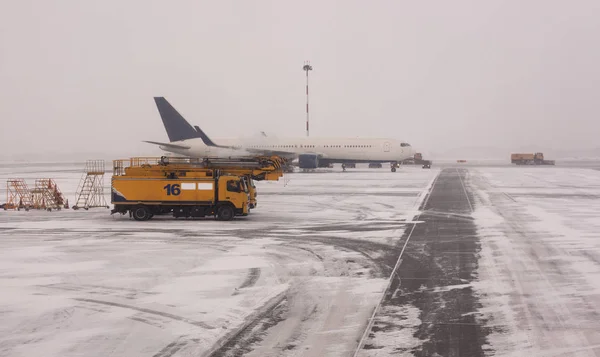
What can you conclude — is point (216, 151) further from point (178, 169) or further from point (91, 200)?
point (178, 169)

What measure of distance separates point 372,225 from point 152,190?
11.3 metres

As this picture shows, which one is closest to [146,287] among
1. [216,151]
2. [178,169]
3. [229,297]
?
[229,297]

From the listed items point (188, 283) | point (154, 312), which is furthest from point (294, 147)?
point (154, 312)

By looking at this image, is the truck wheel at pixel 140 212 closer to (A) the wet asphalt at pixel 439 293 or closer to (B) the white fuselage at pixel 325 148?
(A) the wet asphalt at pixel 439 293

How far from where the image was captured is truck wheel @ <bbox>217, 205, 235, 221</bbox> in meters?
31.8

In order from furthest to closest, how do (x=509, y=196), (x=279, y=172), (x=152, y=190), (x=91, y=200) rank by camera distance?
(x=509, y=196)
(x=91, y=200)
(x=279, y=172)
(x=152, y=190)

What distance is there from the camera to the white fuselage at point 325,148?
83.8 meters

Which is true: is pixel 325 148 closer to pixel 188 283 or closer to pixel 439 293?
pixel 188 283

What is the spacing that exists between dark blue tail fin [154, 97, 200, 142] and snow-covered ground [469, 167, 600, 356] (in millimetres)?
51840

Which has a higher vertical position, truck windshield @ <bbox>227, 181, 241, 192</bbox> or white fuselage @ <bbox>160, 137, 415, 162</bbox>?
white fuselage @ <bbox>160, 137, 415, 162</bbox>

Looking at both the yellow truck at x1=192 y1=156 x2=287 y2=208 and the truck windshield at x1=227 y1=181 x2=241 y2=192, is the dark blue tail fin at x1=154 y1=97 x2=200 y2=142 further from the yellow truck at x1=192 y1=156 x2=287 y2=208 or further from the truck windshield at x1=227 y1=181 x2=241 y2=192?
the truck windshield at x1=227 y1=181 x2=241 y2=192

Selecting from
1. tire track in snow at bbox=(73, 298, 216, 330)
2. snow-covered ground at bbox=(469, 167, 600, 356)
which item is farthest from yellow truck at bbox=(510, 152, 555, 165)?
tire track in snow at bbox=(73, 298, 216, 330)

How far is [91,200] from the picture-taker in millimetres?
43812

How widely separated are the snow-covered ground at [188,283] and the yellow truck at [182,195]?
30.6 inches
